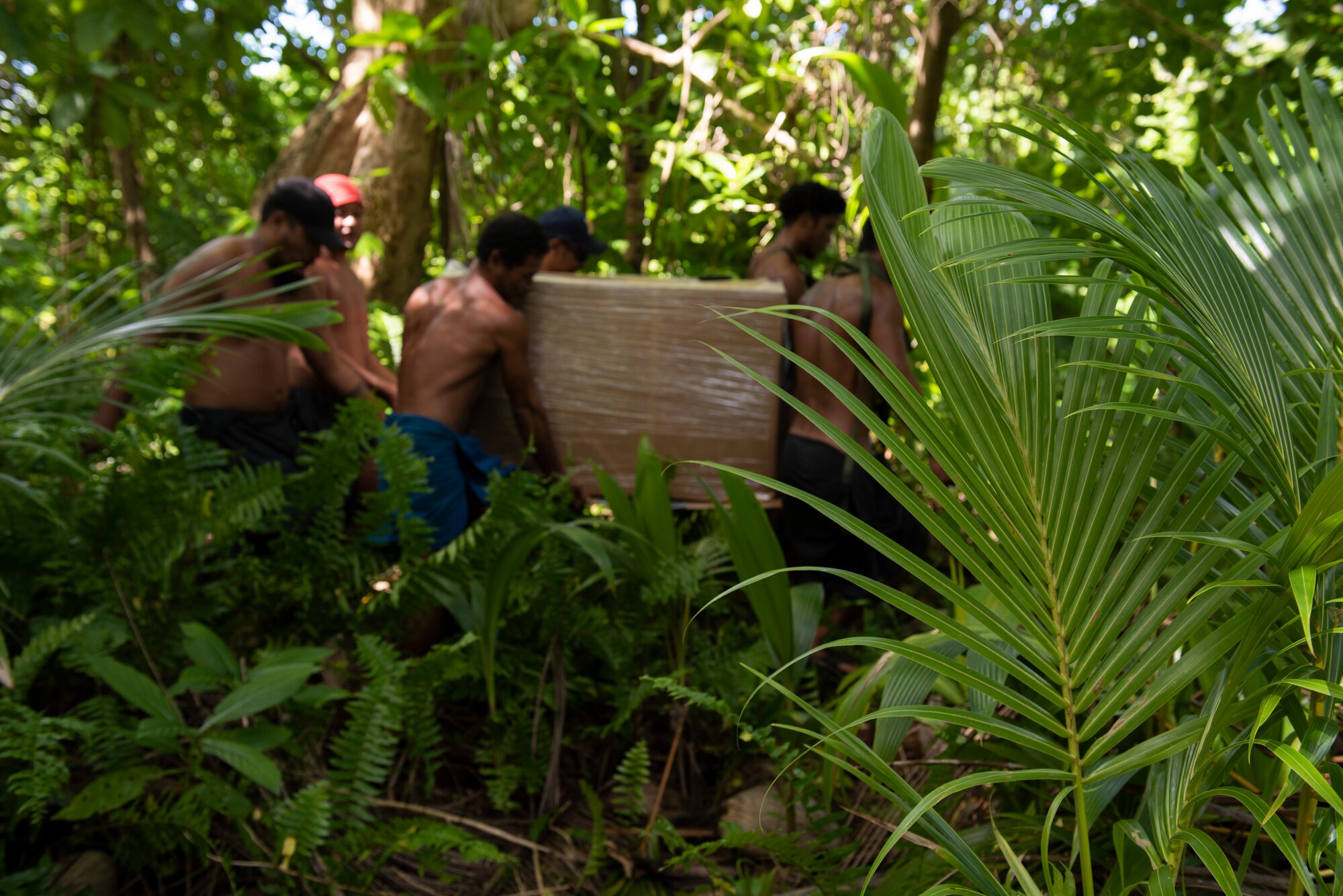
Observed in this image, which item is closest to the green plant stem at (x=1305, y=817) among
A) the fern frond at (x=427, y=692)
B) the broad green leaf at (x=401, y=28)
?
the fern frond at (x=427, y=692)

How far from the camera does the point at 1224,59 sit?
3.33 m

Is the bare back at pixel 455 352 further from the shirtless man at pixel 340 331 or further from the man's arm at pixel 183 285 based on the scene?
the man's arm at pixel 183 285

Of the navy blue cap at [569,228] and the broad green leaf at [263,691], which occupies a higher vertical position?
the navy blue cap at [569,228]

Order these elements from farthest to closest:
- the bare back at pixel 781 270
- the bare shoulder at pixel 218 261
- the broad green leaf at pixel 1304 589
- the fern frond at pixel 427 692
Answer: the bare back at pixel 781 270 → the bare shoulder at pixel 218 261 → the fern frond at pixel 427 692 → the broad green leaf at pixel 1304 589

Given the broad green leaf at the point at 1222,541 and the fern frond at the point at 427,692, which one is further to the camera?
the fern frond at the point at 427,692

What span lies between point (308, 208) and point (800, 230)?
1.69 meters

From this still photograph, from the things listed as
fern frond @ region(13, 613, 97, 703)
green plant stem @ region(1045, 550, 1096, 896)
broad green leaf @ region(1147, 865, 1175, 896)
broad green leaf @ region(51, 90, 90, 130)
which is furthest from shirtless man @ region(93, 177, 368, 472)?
broad green leaf @ region(1147, 865, 1175, 896)

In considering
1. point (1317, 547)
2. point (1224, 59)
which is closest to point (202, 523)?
point (1317, 547)

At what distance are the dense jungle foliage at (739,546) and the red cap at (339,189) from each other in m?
0.36

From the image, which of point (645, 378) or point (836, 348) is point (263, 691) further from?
point (836, 348)

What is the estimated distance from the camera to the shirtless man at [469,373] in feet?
9.98

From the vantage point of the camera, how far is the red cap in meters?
3.50

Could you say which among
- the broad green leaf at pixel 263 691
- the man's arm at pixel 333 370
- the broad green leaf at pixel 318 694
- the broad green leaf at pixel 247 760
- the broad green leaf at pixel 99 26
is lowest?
the broad green leaf at pixel 247 760

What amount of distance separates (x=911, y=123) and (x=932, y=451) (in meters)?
2.47
